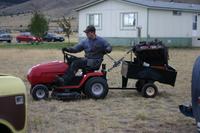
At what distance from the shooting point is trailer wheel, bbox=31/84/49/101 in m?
11.4

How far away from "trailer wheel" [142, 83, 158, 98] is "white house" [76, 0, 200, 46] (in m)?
27.9

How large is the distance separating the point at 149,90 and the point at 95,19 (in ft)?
101

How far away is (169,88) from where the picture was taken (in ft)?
45.2

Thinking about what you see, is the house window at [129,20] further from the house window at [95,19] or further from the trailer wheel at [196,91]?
the trailer wheel at [196,91]

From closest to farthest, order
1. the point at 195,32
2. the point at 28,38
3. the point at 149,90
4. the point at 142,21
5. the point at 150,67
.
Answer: the point at 150,67
the point at 149,90
the point at 142,21
the point at 195,32
the point at 28,38

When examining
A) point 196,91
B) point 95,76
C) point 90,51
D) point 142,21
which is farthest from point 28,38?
point 196,91

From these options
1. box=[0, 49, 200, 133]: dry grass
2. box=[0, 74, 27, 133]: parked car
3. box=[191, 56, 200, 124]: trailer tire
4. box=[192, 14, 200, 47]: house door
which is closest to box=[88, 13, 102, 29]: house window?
box=[192, 14, 200, 47]: house door

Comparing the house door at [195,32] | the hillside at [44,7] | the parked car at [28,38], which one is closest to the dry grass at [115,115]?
the house door at [195,32]

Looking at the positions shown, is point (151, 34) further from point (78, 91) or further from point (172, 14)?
point (78, 91)

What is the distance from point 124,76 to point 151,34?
2848 cm

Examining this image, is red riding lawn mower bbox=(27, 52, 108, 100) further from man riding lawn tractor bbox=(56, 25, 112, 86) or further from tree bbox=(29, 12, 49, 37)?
tree bbox=(29, 12, 49, 37)

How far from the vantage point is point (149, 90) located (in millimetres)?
12008

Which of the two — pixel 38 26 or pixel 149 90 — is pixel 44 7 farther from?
pixel 149 90

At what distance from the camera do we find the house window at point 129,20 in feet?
132
